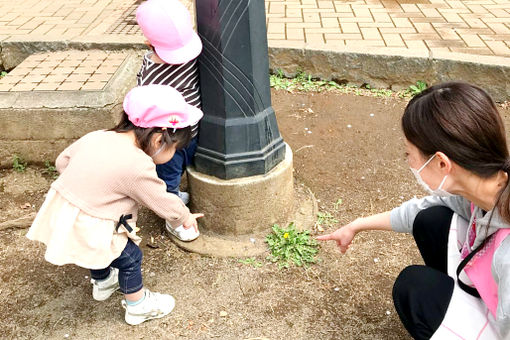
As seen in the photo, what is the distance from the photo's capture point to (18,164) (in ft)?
10.6

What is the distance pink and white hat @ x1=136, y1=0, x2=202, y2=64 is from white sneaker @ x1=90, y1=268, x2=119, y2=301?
102cm

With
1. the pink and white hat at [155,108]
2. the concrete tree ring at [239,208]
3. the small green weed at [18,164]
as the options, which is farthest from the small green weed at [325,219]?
the small green weed at [18,164]

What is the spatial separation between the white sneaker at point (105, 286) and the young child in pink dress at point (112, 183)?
0.33 meters

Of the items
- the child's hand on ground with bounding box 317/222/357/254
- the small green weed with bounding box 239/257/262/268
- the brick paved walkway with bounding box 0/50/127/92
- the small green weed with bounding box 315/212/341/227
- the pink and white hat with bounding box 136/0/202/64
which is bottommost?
the small green weed with bounding box 315/212/341/227

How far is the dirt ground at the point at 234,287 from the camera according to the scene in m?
2.15

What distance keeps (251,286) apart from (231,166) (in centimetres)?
58

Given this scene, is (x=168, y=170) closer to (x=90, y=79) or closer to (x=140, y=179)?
(x=140, y=179)

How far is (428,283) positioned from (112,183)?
118 centimetres

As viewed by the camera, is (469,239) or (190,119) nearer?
(469,239)

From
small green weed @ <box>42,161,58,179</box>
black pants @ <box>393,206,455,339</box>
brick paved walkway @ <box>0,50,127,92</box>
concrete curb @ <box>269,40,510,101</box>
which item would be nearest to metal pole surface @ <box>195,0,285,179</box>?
black pants @ <box>393,206,455,339</box>

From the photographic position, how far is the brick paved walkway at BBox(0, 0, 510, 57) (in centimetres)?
418

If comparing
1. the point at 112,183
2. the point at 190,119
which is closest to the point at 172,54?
the point at 190,119

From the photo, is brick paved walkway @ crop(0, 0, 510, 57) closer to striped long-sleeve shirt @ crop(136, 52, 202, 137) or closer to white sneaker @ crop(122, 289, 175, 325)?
striped long-sleeve shirt @ crop(136, 52, 202, 137)

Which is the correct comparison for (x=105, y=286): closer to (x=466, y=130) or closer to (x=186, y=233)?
(x=186, y=233)
